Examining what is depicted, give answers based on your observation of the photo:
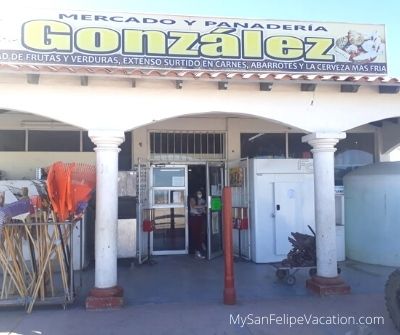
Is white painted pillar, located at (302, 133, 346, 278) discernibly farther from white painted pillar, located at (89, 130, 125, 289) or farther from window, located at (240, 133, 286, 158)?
window, located at (240, 133, 286, 158)

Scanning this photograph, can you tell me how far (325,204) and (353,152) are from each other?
4.77 metres

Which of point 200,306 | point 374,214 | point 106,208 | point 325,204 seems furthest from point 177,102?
point 374,214

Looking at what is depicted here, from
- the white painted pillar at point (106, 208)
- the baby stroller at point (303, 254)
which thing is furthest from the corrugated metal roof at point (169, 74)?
the baby stroller at point (303, 254)

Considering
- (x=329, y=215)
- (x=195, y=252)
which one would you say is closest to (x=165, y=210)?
(x=195, y=252)

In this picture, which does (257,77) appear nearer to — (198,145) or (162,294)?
(162,294)

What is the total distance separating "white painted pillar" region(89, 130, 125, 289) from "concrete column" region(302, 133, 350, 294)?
10.9ft

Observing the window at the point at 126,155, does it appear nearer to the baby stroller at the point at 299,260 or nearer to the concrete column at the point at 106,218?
the concrete column at the point at 106,218

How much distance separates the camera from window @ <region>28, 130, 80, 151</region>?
35.0 feet

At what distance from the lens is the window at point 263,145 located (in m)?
11.5

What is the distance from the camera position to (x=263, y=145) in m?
11.5

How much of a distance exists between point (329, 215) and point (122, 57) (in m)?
6.26

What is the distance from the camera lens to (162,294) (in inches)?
302

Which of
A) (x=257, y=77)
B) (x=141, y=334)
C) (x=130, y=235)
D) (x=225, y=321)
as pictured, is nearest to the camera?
(x=141, y=334)

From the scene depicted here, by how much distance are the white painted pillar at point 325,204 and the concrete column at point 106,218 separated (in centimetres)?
331
